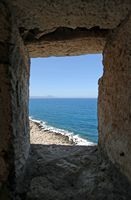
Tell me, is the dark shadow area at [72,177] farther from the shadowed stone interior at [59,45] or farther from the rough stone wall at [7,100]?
the rough stone wall at [7,100]

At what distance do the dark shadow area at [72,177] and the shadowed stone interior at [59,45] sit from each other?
0.48 ft

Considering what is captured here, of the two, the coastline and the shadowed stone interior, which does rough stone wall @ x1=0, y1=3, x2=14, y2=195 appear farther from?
the coastline

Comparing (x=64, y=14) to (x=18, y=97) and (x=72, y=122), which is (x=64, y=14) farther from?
(x=72, y=122)

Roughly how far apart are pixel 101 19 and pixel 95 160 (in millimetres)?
1600

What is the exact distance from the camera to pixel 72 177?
331cm

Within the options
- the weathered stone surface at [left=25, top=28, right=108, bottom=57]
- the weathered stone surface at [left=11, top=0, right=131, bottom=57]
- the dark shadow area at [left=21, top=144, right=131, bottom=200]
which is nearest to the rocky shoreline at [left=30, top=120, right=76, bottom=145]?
the dark shadow area at [left=21, top=144, right=131, bottom=200]

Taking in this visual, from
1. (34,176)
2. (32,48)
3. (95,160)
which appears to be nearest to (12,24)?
(32,48)

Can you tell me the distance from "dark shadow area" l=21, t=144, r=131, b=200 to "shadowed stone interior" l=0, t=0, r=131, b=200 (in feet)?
0.48

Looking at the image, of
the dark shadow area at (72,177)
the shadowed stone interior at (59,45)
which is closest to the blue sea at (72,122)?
the dark shadow area at (72,177)

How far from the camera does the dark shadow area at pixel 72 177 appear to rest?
292 centimetres

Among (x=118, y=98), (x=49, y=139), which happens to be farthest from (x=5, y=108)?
(x=49, y=139)

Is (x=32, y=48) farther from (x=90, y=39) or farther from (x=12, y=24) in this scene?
(x=12, y=24)

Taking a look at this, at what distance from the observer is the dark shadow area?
292cm

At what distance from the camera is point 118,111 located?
3025mm
